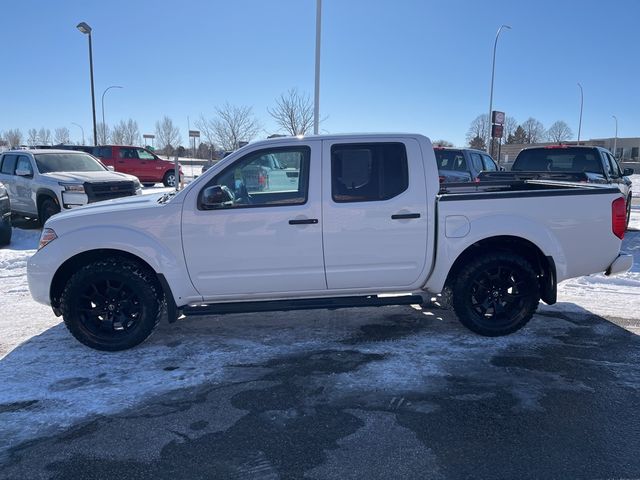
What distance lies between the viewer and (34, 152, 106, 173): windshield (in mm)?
11344

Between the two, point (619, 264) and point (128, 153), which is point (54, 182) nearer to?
point (619, 264)

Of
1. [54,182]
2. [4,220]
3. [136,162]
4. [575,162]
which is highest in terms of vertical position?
[136,162]

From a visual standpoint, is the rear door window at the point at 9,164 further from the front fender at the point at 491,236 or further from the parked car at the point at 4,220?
the front fender at the point at 491,236

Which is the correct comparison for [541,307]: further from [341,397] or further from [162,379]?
[162,379]

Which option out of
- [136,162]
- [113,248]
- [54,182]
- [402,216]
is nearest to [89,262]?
[113,248]

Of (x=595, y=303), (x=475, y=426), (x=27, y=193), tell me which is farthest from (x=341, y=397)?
(x=27, y=193)

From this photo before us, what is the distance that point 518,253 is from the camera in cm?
492

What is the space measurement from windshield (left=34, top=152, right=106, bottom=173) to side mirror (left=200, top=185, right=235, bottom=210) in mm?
8640

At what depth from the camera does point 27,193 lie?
1116 centimetres

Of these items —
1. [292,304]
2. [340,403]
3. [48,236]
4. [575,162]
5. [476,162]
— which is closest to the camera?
[340,403]

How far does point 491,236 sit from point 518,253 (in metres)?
0.47

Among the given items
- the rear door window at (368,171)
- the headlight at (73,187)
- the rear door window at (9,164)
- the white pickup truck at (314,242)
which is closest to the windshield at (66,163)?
the rear door window at (9,164)

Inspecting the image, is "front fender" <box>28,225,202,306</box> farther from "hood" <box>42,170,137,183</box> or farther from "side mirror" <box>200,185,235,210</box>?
"hood" <box>42,170,137,183</box>

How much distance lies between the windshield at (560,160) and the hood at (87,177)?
888 centimetres
